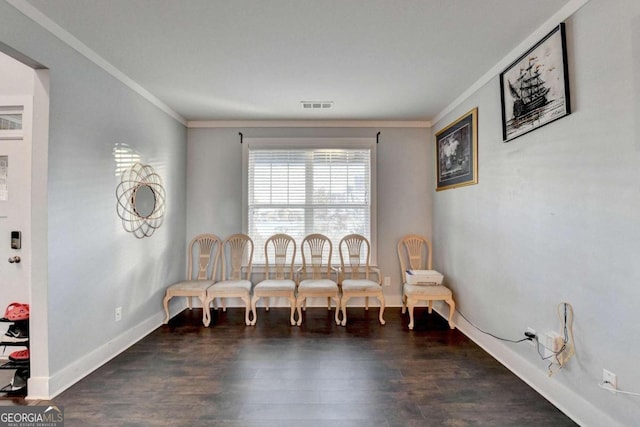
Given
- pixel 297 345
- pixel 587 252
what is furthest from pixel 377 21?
pixel 297 345

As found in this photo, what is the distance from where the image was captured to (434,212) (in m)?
4.02

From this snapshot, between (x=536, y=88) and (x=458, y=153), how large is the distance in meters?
1.29

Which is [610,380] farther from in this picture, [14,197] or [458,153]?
[14,197]

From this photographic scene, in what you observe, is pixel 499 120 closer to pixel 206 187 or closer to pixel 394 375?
pixel 394 375

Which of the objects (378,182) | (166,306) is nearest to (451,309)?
(378,182)

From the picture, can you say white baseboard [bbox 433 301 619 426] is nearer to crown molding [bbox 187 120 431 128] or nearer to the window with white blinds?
the window with white blinds

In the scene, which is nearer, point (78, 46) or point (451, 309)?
point (78, 46)

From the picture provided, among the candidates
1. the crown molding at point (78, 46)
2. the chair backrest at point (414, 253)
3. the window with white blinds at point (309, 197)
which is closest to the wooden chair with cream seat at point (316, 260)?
the window with white blinds at point (309, 197)

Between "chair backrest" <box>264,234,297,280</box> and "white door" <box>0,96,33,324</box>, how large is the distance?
229cm

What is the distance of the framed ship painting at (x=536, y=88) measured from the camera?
183 cm

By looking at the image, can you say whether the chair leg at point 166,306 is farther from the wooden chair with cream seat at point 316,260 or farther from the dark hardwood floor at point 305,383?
the wooden chair with cream seat at point 316,260

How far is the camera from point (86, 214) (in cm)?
232

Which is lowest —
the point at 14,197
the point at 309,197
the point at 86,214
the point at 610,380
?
the point at 610,380

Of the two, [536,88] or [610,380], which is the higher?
[536,88]
